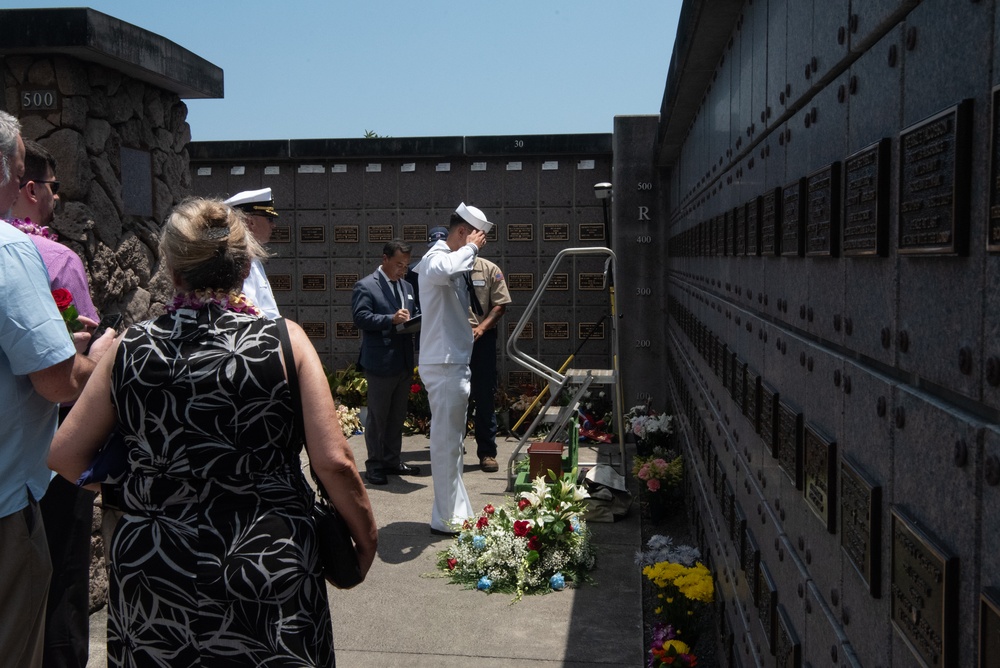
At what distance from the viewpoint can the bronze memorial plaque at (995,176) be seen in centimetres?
112

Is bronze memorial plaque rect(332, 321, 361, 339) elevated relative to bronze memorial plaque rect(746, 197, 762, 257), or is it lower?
lower

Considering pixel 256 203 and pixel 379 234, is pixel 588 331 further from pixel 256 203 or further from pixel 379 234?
pixel 256 203

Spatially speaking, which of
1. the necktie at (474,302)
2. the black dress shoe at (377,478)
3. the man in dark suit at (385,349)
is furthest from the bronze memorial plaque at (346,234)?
the black dress shoe at (377,478)

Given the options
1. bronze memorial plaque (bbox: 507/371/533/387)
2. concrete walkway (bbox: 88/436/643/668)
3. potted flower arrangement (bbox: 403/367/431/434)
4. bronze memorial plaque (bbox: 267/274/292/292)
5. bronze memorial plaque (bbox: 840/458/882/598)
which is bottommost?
concrete walkway (bbox: 88/436/643/668)

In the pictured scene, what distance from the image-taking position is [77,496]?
3.33 m

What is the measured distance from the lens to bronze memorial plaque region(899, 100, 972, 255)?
4.14 ft

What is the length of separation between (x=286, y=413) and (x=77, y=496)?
1.26 meters

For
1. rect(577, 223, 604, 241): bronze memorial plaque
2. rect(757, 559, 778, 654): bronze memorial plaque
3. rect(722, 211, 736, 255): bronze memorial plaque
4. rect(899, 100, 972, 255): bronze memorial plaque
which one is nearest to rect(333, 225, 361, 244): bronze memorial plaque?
rect(577, 223, 604, 241): bronze memorial plaque

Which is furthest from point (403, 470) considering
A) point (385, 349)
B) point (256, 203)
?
point (256, 203)

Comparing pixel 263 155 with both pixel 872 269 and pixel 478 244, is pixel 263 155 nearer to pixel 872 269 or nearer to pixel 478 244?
pixel 478 244

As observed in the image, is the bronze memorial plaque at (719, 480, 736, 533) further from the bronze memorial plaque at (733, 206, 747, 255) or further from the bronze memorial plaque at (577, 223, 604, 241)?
the bronze memorial plaque at (577, 223, 604, 241)

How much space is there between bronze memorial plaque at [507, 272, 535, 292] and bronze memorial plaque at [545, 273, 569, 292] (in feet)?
0.78

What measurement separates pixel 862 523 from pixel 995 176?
0.84 meters

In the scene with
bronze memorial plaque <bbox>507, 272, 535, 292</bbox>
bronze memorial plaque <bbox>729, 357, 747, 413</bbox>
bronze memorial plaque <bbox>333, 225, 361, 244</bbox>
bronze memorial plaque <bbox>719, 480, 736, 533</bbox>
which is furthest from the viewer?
bronze memorial plaque <bbox>333, 225, 361, 244</bbox>
